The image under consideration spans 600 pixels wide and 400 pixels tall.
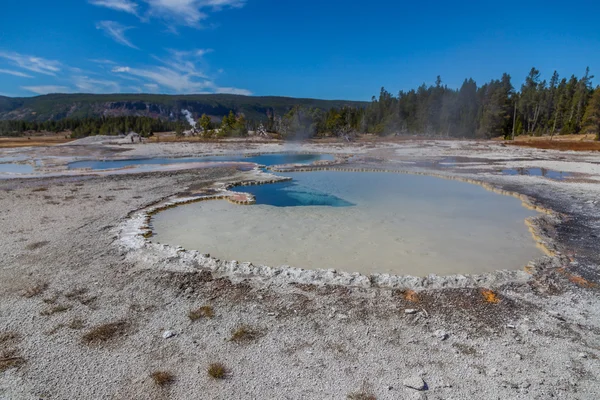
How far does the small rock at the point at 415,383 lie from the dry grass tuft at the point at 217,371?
227 centimetres

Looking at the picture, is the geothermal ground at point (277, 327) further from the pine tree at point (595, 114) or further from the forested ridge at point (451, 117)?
the forested ridge at point (451, 117)

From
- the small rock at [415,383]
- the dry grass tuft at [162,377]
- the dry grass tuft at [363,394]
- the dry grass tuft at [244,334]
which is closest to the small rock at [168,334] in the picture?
the dry grass tuft at [162,377]

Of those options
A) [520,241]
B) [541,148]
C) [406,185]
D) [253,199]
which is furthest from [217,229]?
[541,148]

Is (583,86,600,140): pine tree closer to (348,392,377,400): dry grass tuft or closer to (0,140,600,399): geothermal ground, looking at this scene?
(0,140,600,399): geothermal ground

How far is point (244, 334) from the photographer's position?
5.29 metres

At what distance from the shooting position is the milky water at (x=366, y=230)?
8336 mm

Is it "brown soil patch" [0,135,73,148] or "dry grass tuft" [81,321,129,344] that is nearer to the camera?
"dry grass tuft" [81,321,129,344]

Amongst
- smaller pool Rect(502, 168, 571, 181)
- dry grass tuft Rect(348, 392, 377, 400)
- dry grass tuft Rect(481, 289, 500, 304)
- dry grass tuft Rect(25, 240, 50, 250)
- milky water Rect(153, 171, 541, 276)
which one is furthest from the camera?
smaller pool Rect(502, 168, 571, 181)

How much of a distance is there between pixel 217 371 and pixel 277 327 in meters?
1.25

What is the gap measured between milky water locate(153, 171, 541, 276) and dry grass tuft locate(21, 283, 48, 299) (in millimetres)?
3234

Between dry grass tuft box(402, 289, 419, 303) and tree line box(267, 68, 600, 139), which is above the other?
tree line box(267, 68, 600, 139)

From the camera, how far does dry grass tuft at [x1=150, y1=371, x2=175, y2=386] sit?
431 cm

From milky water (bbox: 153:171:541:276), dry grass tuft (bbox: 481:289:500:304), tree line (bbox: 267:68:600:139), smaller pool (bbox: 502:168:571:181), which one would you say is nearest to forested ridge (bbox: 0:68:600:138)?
tree line (bbox: 267:68:600:139)

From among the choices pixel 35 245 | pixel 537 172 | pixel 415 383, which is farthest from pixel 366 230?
pixel 537 172
